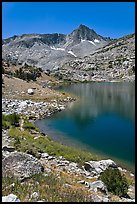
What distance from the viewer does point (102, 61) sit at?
183m

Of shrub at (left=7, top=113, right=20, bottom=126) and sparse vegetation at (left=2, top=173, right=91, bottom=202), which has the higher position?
shrub at (left=7, top=113, right=20, bottom=126)

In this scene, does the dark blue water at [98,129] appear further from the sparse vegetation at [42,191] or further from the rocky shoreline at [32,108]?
the sparse vegetation at [42,191]

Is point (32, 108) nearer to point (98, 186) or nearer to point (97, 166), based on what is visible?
point (97, 166)

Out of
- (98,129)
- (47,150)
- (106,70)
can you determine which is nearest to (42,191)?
(47,150)

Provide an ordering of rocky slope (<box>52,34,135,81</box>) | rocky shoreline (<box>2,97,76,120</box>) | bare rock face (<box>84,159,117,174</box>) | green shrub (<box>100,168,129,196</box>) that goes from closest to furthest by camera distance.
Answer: green shrub (<box>100,168,129,196</box>)
bare rock face (<box>84,159,117,174</box>)
rocky shoreline (<box>2,97,76,120</box>)
rocky slope (<box>52,34,135,81</box>)

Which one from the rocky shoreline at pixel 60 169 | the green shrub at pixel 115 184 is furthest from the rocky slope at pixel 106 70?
the green shrub at pixel 115 184

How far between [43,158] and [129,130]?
1641cm

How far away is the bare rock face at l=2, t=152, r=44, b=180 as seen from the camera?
12.1 m

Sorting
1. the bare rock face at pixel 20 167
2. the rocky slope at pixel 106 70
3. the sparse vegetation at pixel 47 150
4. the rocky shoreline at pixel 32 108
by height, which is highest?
the rocky slope at pixel 106 70

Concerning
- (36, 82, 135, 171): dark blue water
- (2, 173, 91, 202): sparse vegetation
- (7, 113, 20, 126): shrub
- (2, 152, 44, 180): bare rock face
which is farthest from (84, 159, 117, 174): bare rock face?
(7, 113, 20, 126): shrub

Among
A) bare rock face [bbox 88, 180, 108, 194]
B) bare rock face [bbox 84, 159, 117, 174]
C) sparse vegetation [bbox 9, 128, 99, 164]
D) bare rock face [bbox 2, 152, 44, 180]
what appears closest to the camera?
bare rock face [bbox 2, 152, 44, 180]

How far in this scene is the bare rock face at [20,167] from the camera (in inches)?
478

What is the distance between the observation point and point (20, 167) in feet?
41.3

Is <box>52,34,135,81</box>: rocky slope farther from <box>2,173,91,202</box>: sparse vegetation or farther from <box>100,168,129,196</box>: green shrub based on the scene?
<box>2,173,91,202</box>: sparse vegetation
